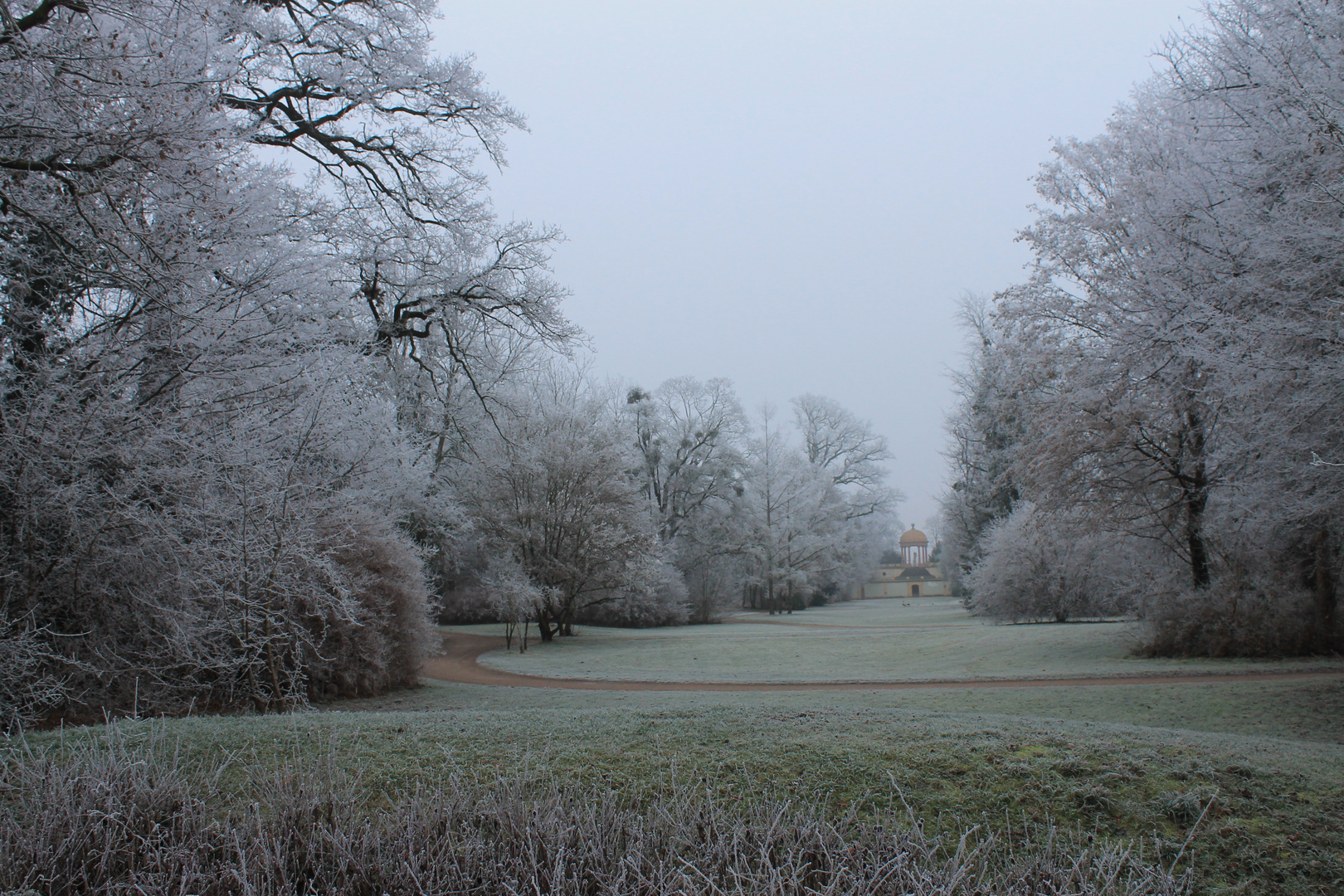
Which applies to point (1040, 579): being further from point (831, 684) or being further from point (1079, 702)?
point (1079, 702)

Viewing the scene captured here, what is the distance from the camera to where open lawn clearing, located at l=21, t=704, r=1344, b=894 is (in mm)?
3404

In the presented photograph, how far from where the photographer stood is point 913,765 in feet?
13.1

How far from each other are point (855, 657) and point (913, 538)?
86800 mm

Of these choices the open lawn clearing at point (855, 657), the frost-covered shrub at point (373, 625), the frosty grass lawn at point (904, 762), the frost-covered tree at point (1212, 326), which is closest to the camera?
the frosty grass lawn at point (904, 762)

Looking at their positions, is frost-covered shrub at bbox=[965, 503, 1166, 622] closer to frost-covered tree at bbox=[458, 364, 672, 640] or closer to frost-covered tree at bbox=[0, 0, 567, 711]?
frost-covered tree at bbox=[458, 364, 672, 640]

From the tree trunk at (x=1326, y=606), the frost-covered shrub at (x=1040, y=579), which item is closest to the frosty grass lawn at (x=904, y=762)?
the tree trunk at (x=1326, y=606)

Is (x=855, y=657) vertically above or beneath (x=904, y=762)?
beneath

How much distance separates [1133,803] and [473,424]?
22.1 metres

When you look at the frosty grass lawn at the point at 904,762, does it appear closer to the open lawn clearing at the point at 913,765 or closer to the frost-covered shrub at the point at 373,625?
the open lawn clearing at the point at 913,765

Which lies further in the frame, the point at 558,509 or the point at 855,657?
the point at 558,509

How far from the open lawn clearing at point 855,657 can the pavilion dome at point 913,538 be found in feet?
251

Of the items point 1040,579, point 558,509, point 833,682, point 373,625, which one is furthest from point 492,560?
point 1040,579

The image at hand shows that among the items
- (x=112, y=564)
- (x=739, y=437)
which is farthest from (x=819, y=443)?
(x=112, y=564)

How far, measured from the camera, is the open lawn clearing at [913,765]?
340 centimetres
